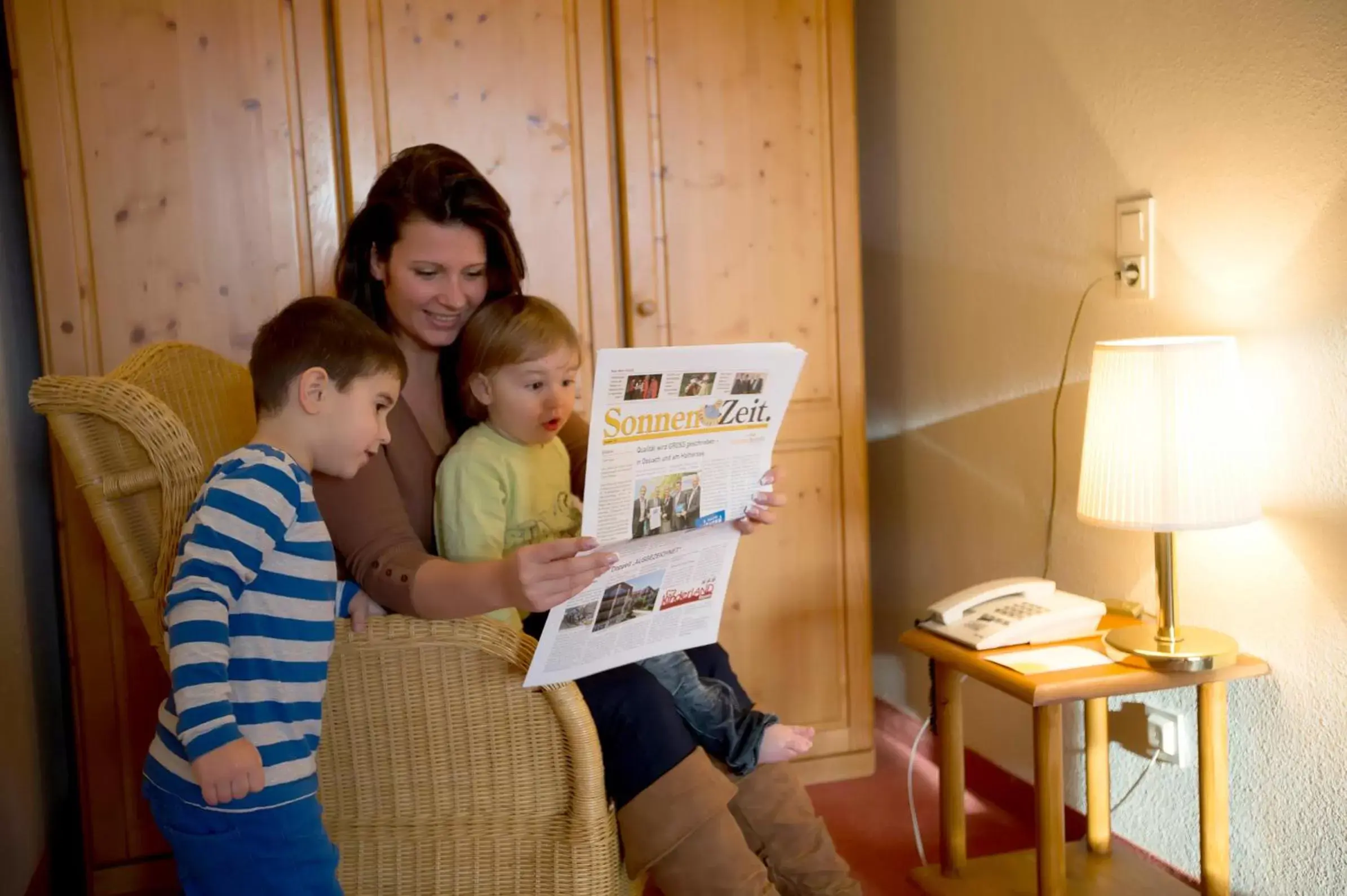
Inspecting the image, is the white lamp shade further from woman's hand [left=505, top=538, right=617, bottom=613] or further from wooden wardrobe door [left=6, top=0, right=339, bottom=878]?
wooden wardrobe door [left=6, top=0, right=339, bottom=878]

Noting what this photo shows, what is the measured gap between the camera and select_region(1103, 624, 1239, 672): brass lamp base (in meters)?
1.62

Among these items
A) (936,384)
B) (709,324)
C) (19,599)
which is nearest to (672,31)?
(709,324)

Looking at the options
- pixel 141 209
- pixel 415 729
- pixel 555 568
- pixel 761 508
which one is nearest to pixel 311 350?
pixel 555 568

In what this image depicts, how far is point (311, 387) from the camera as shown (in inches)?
53.1

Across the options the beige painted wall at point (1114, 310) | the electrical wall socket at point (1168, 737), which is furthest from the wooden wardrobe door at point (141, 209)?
the electrical wall socket at point (1168, 737)

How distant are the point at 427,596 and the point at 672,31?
1420 millimetres

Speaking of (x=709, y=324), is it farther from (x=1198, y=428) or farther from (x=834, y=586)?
(x=1198, y=428)

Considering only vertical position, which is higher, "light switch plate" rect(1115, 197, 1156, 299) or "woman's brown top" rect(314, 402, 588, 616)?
"light switch plate" rect(1115, 197, 1156, 299)

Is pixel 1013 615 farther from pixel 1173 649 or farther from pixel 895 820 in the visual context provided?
pixel 895 820

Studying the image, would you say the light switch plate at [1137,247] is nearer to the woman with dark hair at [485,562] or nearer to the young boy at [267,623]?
the woman with dark hair at [485,562]

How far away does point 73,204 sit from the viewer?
209 cm

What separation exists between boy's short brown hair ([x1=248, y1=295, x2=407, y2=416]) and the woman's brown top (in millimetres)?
195

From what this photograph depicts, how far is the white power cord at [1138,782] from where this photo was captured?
195 centimetres

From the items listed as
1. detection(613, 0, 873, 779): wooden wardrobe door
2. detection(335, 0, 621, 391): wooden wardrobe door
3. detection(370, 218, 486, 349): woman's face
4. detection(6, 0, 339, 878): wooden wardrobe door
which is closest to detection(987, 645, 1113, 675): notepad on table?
detection(613, 0, 873, 779): wooden wardrobe door
